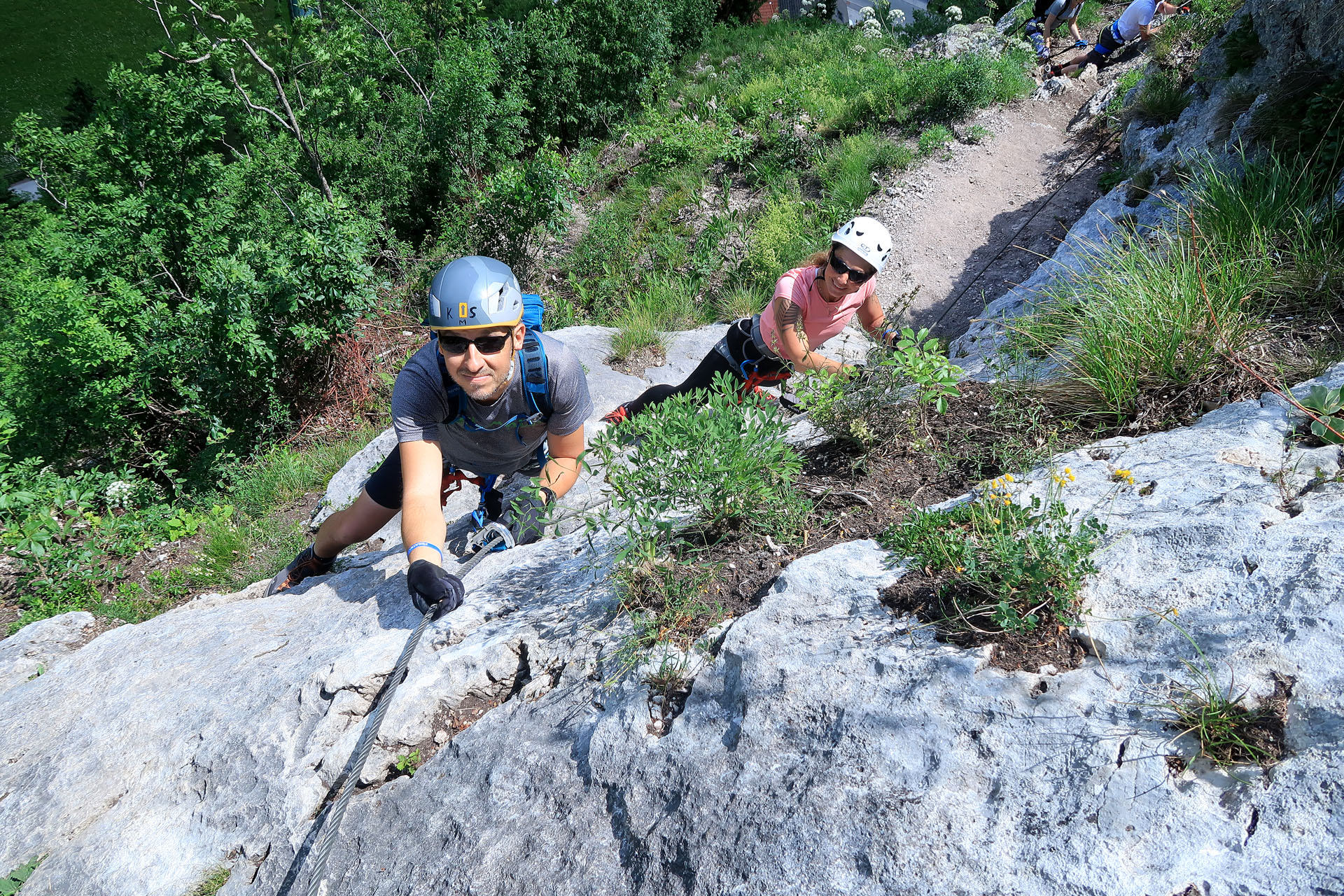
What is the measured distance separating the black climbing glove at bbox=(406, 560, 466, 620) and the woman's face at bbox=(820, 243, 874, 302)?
2978 mm

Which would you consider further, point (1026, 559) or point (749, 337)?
point (749, 337)

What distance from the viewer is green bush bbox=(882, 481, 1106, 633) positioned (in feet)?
6.88

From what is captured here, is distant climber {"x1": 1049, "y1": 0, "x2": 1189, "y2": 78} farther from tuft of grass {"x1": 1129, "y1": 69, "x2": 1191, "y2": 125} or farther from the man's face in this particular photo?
the man's face

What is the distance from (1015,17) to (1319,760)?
15.2 m

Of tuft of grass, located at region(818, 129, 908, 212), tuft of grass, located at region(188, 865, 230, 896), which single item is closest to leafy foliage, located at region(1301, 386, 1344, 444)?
tuft of grass, located at region(188, 865, 230, 896)

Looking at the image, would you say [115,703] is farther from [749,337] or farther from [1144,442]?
[1144,442]

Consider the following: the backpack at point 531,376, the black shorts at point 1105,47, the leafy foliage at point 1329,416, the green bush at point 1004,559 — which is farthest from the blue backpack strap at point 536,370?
the black shorts at point 1105,47

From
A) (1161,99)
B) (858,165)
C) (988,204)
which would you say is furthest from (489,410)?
(988,204)

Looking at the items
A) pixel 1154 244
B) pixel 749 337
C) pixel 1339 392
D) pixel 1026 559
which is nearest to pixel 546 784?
pixel 1026 559

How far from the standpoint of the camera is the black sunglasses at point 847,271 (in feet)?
14.8

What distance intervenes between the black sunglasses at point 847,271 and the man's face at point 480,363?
2174 mm

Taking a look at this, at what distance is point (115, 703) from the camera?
3.37m

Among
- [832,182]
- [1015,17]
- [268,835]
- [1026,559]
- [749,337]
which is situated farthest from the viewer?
[1015,17]

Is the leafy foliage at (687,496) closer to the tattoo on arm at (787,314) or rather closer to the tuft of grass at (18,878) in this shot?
the tattoo on arm at (787,314)
